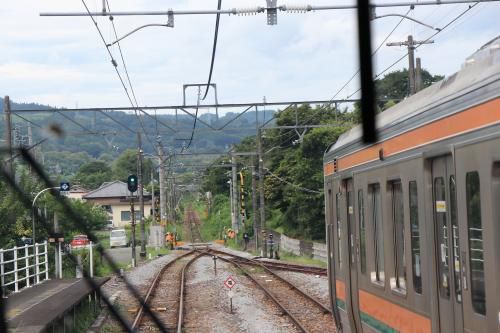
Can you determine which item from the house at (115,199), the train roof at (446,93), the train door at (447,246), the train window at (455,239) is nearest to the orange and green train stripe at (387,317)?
the train door at (447,246)

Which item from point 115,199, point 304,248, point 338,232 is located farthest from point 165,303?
point 115,199

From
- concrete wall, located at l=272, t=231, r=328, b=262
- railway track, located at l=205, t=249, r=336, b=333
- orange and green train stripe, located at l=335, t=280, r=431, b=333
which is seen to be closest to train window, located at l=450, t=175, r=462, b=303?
orange and green train stripe, located at l=335, t=280, r=431, b=333

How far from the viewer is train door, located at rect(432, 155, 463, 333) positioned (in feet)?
15.4

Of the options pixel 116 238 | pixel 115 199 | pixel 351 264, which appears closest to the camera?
pixel 351 264

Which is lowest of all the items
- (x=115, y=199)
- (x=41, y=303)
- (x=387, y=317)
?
(x=41, y=303)

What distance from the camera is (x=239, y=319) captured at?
48.6ft

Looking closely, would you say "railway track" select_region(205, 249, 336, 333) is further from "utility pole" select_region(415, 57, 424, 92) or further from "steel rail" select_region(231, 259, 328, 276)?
"utility pole" select_region(415, 57, 424, 92)

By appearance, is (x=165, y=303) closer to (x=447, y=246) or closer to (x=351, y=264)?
(x=351, y=264)

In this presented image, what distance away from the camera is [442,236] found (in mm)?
4984

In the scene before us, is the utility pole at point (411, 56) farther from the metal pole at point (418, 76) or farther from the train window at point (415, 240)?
the train window at point (415, 240)

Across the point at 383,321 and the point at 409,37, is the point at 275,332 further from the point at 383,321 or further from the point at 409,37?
the point at 409,37

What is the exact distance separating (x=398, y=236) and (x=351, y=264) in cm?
188

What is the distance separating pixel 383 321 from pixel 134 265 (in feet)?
89.0

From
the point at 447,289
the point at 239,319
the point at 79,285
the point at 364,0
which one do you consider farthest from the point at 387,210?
the point at 79,285
